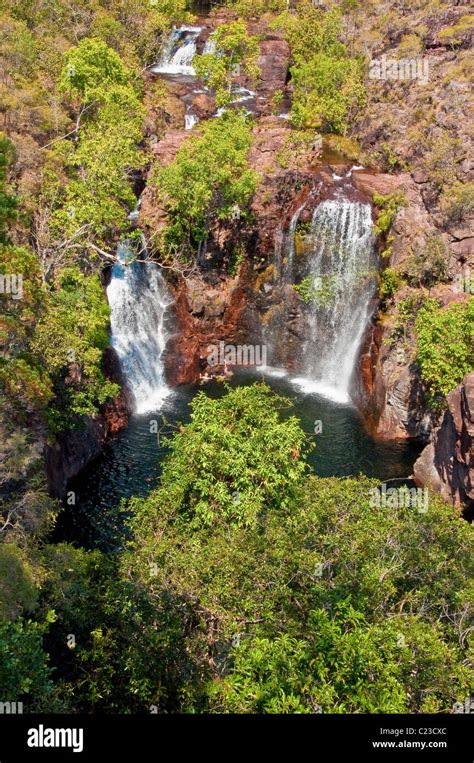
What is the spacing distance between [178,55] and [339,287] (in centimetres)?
3423

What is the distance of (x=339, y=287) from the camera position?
36906mm

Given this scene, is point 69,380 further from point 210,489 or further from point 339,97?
point 339,97

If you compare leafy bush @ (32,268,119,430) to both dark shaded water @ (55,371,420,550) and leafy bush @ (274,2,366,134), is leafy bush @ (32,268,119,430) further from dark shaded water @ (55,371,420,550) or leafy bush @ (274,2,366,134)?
leafy bush @ (274,2,366,134)

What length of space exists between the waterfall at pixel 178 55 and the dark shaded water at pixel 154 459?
35.2 m

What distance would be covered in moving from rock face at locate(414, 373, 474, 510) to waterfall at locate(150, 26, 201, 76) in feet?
143

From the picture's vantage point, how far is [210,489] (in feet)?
59.2

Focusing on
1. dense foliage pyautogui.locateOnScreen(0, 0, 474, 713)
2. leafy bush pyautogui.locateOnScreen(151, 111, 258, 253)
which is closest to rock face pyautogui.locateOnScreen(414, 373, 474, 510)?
dense foliage pyautogui.locateOnScreen(0, 0, 474, 713)

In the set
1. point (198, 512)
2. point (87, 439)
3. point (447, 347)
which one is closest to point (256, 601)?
point (198, 512)

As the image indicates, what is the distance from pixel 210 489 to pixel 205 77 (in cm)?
4480

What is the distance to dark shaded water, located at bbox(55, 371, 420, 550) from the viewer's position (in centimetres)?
2555

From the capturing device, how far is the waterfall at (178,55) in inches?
2174

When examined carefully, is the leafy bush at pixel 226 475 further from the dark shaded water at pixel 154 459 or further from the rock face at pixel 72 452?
the rock face at pixel 72 452
